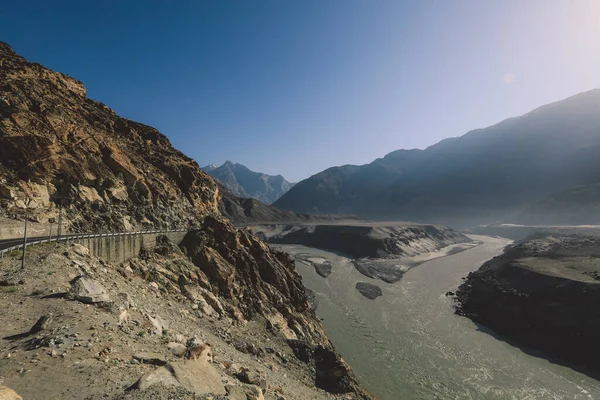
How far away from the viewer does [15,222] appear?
1844 cm

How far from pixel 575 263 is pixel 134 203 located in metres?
73.4

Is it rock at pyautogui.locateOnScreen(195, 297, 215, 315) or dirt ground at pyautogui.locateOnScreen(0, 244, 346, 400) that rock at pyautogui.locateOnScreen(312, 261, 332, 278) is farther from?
dirt ground at pyautogui.locateOnScreen(0, 244, 346, 400)

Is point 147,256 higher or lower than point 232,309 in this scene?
higher

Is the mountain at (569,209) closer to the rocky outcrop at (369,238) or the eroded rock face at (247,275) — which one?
the rocky outcrop at (369,238)

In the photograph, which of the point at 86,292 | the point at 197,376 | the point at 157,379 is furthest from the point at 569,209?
the point at 86,292

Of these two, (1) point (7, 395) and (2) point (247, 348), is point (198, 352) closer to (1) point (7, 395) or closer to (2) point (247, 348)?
(1) point (7, 395)

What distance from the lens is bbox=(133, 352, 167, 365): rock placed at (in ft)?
26.5

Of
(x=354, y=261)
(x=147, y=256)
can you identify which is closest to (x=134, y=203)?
(x=147, y=256)

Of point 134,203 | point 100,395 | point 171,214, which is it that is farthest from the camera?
point 171,214

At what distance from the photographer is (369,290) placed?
54.8m

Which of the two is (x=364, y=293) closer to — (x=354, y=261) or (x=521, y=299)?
(x=521, y=299)

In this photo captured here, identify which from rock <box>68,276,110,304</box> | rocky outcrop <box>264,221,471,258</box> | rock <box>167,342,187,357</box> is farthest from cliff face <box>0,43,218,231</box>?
rocky outcrop <box>264,221,471,258</box>

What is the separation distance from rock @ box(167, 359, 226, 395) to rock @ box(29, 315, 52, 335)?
3792 mm

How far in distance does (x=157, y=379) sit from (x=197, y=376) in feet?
5.09
